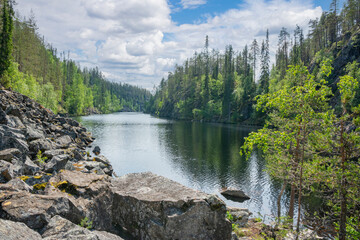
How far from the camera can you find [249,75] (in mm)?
94750

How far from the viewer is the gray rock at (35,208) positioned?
6234mm

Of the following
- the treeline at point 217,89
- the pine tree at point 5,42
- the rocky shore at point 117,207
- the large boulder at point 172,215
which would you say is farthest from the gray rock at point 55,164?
the treeline at point 217,89

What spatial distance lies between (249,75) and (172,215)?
3660 inches

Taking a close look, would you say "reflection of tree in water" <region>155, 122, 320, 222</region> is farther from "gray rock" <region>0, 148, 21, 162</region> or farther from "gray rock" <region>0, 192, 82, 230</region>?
"gray rock" <region>0, 148, 21, 162</region>

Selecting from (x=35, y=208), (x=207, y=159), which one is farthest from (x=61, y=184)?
(x=207, y=159)

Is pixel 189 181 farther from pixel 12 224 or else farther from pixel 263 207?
pixel 12 224

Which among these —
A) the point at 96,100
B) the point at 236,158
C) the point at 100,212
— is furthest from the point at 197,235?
the point at 96,100

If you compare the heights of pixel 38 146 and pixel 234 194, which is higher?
pixel 38 146

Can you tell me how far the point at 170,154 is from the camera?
1559 inches

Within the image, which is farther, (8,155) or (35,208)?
(8,155)

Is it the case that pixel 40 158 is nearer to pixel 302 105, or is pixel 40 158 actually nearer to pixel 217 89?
pixel 302 105

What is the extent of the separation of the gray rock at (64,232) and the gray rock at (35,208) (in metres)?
0.37

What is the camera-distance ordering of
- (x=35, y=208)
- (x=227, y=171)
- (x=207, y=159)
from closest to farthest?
(x=35, y=208) → (x=227, y=171) → (x=207, y=159)

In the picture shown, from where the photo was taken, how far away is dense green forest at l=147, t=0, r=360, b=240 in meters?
8.14
